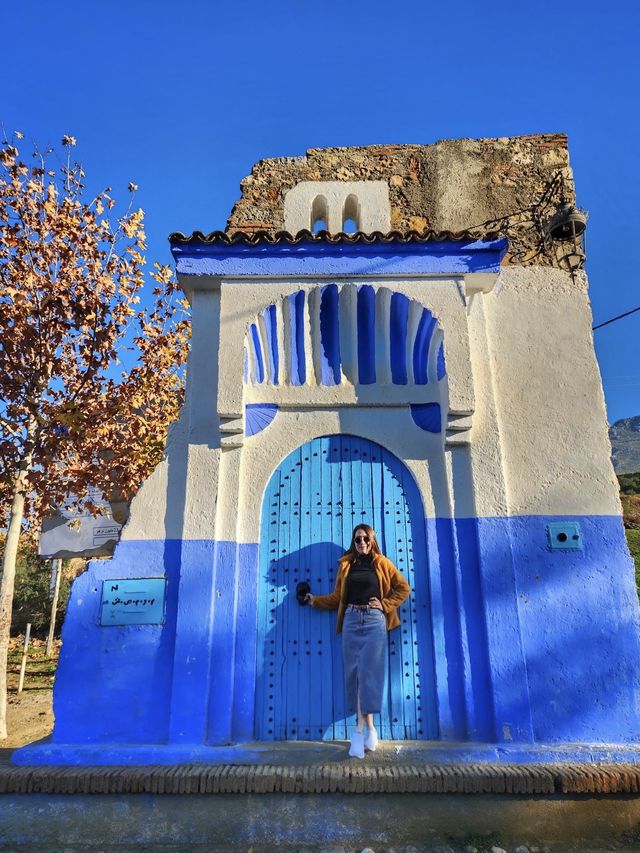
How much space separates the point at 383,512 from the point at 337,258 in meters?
2.52

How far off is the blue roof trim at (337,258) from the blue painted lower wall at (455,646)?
2501 millimetres

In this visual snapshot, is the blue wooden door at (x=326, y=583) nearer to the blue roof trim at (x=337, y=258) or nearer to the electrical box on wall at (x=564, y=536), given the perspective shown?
the electrical box on wall at (x=564, y=536)

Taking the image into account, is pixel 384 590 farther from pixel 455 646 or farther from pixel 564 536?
pixel 564 536

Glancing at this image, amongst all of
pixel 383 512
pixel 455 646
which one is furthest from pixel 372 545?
pixel 455 646

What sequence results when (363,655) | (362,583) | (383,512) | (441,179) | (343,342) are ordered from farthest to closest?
(441,179), (343,342), (383,512), (362,583), (363,655)

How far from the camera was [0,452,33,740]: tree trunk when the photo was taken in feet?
29.5

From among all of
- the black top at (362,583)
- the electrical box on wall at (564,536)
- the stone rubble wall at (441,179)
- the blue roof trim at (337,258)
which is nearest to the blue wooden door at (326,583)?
the black top at (362,583)

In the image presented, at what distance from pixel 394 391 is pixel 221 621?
107 inches

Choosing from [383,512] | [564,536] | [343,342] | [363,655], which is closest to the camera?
[363,655]

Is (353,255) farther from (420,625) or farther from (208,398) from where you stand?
(420,625)

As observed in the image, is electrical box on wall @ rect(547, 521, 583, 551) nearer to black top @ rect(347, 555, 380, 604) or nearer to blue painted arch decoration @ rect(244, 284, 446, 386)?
black top @ rect(347, 555, 380, 604)

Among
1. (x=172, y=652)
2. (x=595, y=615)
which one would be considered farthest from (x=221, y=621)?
(x=595, y=615)

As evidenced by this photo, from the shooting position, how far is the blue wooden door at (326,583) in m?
5.15

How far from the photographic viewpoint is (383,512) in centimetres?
571
